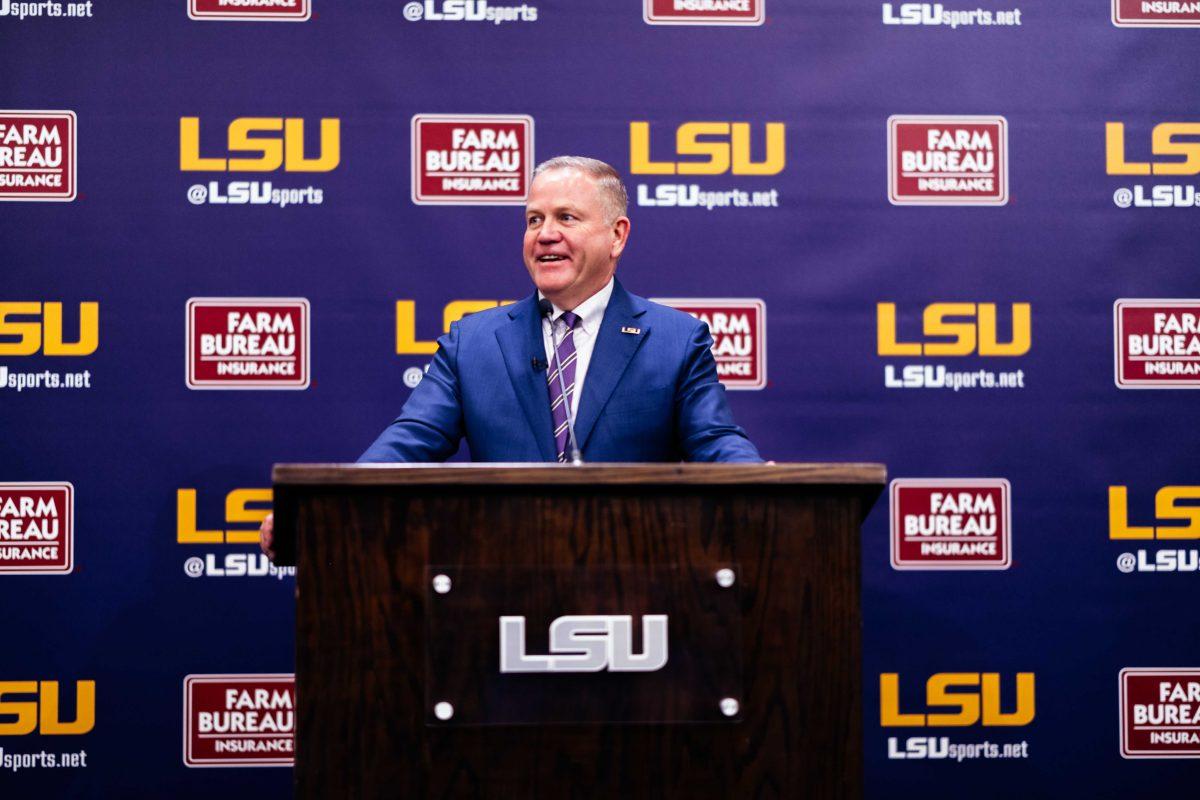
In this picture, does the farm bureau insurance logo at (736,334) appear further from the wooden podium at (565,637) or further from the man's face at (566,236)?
the wooden podium at (565,637)

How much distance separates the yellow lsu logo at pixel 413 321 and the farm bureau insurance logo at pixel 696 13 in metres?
0.96

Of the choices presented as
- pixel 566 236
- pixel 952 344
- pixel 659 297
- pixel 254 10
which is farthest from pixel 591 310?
pixel 254 10

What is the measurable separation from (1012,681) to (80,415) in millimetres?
2755

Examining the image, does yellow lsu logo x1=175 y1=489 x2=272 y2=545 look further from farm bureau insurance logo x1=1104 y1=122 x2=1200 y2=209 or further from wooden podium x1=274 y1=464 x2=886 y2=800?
farm bureau insurance logo x1=1104 y1=122 x2=1200 y2=209

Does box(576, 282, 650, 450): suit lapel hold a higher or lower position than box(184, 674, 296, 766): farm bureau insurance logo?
higher

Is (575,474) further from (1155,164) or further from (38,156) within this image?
(1155,164)

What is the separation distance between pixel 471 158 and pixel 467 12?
437mm

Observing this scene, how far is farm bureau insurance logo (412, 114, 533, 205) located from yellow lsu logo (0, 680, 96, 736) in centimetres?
168

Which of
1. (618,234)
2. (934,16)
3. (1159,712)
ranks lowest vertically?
(1159,712)

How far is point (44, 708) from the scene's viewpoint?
3.31 m

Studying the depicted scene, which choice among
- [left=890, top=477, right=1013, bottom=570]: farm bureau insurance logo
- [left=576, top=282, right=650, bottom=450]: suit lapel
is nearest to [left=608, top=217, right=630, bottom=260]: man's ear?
[left=576, top=282, right=650, bottom=450]: suit lapel

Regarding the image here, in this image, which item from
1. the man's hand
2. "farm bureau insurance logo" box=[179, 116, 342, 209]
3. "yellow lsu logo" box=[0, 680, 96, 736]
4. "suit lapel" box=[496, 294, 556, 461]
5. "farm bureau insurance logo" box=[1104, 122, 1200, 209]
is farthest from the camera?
"farm bureau insurance logo" box=[1104, 122, 1200, 209]

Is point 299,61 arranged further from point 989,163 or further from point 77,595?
point 989,163

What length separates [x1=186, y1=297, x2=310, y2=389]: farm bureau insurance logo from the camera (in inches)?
133
